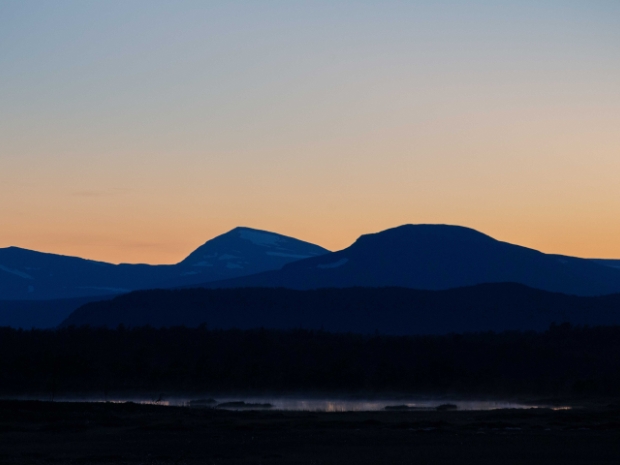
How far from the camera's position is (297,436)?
5284 centimetres

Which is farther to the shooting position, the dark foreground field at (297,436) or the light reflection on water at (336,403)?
the light reflection on water at (336,403)

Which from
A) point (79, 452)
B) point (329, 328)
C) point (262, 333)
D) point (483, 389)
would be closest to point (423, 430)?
point (79, 452)

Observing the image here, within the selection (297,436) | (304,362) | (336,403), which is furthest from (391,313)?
(297,436)

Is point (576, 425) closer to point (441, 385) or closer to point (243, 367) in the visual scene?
point (441, 385)

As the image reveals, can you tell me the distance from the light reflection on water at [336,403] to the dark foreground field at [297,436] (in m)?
8.95

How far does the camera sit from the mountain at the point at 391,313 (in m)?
188

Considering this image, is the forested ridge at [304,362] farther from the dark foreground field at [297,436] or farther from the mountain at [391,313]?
the mountain at [391,313]

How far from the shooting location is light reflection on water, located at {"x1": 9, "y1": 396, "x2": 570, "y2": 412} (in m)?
79.6

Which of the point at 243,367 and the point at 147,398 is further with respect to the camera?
the point at 243,367

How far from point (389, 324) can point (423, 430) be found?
136 meters

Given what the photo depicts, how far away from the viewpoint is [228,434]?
54125 mm

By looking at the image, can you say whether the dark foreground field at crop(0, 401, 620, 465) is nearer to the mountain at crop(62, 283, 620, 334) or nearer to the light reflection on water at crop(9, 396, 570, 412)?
the light reflection on water at crop(9, 396, 570, 412)

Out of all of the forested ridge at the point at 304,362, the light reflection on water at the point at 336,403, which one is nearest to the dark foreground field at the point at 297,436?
the light reflection on water at the point at 336,403

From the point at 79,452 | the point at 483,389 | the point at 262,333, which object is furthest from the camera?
the point at 262,333
